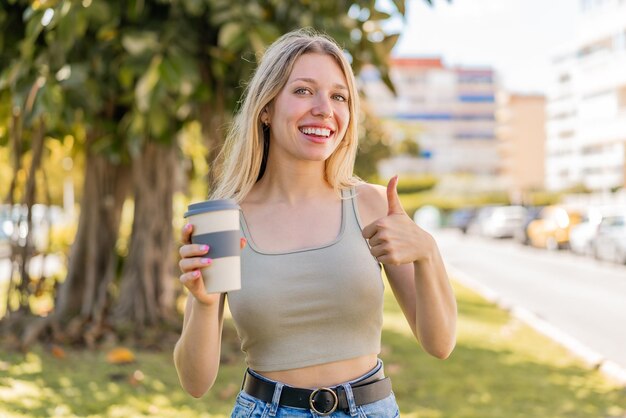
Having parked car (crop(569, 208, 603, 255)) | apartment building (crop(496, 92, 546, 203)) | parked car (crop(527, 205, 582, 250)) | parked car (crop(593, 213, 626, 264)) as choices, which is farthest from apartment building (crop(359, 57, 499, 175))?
parked car (crop(593, 213, 626, 264))

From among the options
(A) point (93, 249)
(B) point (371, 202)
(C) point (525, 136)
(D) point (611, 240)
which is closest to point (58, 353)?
(A) point (93, 249)

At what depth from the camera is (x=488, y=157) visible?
12600cm

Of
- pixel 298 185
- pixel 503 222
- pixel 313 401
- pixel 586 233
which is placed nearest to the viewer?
pixel 313 401

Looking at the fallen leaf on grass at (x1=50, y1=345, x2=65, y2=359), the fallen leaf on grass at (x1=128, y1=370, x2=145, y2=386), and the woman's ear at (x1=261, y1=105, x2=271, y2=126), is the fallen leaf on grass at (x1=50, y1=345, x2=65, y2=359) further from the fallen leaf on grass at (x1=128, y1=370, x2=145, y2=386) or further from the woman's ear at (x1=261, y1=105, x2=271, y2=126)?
the woman's ear at (x1=261, y1=105, x2=271, y2=126)

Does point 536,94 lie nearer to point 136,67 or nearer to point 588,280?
point 588,280

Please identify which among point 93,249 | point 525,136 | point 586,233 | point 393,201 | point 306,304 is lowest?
point 586,233

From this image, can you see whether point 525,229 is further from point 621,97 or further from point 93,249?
point 93,249

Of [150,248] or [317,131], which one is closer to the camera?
[317,131]

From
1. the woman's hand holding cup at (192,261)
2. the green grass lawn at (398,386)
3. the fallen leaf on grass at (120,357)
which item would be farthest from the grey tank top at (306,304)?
the fallen leaf on grass at (120,357)

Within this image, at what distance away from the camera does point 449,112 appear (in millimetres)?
127562

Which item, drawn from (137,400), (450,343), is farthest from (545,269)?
(450,343)

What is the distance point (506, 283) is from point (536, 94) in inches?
3528

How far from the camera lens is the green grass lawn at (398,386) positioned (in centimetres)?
548

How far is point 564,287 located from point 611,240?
564 cm
